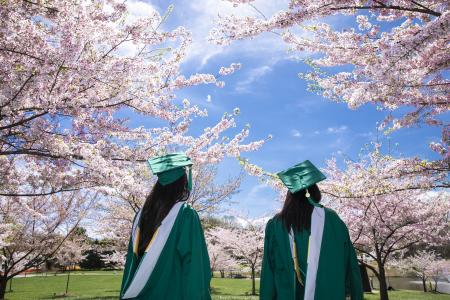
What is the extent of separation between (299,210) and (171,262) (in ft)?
3.83

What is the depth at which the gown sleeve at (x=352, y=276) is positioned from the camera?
296 cm

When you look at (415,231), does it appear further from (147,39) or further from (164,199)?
(164,199)

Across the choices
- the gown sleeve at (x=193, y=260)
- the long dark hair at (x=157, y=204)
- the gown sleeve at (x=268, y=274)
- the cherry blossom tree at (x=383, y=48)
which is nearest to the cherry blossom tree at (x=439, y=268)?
the cherry blossom tree at (x=383, y=48)

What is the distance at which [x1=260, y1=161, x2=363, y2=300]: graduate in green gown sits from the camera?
115 inches

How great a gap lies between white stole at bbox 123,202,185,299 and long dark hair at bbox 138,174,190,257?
0.07 m

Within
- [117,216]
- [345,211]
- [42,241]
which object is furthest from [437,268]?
[42,241]

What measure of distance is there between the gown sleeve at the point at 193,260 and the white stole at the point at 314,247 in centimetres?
84

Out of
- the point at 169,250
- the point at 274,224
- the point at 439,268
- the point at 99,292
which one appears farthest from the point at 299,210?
the point at 439,268

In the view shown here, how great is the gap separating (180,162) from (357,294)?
1.78 meters

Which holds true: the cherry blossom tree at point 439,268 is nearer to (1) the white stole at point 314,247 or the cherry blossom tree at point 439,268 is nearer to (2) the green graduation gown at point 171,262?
(1) the white stole at point 314,247

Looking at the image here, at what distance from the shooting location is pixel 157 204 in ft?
8.97

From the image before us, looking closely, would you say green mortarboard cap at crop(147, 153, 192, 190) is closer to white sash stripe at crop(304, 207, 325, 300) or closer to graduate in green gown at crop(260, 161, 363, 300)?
graduate in green gown at crop(260, 161, 363, 300)

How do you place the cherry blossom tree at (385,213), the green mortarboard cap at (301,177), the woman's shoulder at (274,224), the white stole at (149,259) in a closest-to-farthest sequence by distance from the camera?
the white stole at (149,259) → the green mortarboard cap at (301,177) → the woman's shoulder at (274,224) → the cherry blossom tree at (385,213)

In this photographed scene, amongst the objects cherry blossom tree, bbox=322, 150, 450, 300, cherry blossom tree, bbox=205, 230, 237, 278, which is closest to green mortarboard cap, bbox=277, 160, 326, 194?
cherry blossom tree, bbox=322, 150, 450, 300
